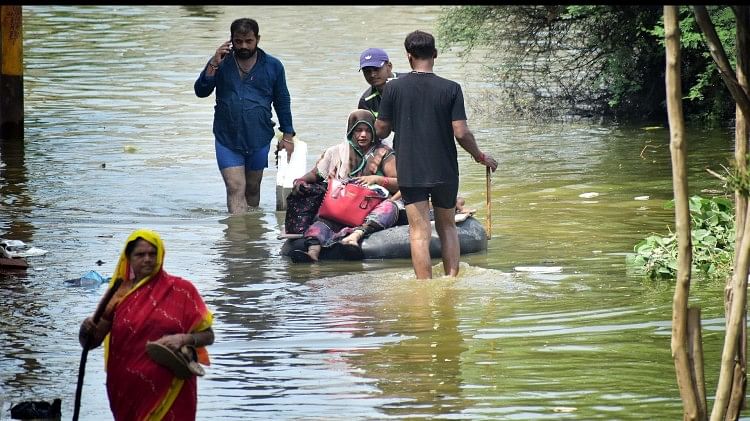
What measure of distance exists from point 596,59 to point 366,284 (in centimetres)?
975

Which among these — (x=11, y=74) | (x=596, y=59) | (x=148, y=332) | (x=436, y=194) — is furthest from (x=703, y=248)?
(x=11, y=74)

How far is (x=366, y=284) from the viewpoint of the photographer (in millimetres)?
10883

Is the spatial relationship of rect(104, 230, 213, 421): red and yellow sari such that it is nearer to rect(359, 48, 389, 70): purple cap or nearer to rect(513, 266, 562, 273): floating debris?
rect(513, 266, 562, 273): floating debris

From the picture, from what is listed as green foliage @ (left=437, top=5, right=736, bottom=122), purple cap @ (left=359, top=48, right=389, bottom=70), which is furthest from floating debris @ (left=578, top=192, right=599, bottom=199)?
purple cap @ (left=359, top=48, right=389, bottom=70)

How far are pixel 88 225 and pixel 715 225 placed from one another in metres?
5.77

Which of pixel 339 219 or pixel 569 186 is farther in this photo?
pixel 569 186

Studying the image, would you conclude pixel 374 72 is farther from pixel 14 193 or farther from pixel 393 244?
pixel 14 193

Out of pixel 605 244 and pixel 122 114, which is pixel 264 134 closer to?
pixel 605 244

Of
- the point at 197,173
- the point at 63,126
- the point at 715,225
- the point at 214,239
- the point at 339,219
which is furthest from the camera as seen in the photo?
the point at 63,126

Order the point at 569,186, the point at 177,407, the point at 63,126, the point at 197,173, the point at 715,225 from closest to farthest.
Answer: the point at 177,407 < the point at 715,225 < the point at 569,186 < the point at 197,173 < the point at 63,126

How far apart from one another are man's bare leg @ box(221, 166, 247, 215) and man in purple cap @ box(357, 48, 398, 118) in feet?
6.44

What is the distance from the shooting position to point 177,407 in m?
6.16

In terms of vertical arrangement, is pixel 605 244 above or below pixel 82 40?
below

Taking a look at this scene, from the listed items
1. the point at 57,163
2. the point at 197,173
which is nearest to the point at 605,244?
the point at 197,173
